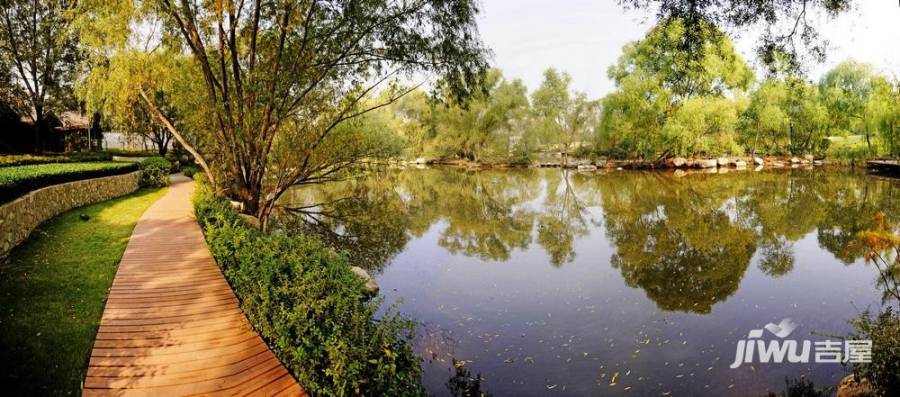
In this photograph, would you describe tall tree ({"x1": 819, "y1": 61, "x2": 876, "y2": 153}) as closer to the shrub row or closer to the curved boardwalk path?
the curved boardwalk path

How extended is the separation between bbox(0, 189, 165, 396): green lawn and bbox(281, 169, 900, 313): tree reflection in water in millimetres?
5909

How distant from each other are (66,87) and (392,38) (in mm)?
27032

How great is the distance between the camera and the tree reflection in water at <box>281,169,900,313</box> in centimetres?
1168

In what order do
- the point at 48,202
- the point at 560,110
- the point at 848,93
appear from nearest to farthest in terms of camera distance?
the point at 48,202 → the point at 848,93 → the point at 560,110

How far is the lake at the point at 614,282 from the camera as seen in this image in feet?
22.0

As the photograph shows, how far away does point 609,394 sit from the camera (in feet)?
20.1

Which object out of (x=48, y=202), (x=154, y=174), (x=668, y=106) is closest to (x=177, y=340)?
(x=48, y=202)

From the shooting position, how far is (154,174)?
22.5 metres

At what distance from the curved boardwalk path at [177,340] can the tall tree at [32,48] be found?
23861 millimetres

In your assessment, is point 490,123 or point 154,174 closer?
point 154,174

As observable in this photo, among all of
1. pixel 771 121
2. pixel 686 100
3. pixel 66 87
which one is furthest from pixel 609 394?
pixel 771 121

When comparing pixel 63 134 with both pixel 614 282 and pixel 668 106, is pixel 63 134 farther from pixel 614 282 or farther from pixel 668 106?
pixel 668 106

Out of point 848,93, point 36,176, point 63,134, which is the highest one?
point 848,93

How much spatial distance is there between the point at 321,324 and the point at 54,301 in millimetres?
5013
